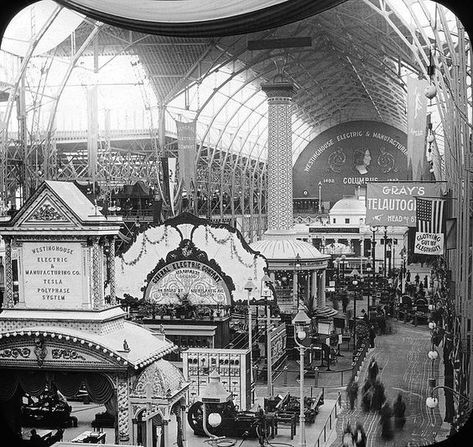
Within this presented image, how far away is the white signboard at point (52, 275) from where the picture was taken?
8969 mm

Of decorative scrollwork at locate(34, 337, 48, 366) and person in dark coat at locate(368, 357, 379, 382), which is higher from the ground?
decorative scrollwork at locate(34, 337, 48, 366)

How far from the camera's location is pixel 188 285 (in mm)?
11805

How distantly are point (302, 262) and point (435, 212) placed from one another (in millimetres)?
3093

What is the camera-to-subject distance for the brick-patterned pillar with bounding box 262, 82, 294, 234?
1231 centimetres

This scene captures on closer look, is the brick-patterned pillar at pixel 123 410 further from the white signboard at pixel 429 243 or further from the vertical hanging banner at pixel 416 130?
the vertical hanging banner at pixel 416 130

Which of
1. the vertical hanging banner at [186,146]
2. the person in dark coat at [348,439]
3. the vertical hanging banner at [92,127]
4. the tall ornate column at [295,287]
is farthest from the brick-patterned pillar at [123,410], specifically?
the vertical hanging banner at [186,146]

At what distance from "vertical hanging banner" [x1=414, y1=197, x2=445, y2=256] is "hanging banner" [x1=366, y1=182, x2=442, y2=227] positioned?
0.33 ft

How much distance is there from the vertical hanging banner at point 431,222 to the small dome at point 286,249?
2842 millimetres

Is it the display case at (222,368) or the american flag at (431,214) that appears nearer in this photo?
the american flag at (431,214)

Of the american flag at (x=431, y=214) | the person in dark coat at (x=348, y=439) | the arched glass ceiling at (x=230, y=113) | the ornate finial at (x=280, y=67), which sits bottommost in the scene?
the person in dark coat at (x=348, y=439)

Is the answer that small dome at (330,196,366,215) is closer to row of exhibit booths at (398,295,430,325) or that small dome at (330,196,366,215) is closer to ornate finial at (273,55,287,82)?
ornate finial at (273,55,287,82)

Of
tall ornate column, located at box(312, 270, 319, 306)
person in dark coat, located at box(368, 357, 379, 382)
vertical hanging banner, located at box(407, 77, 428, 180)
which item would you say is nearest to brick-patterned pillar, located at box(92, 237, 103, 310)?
person in dark coat, located at box(368, 357, 379, 382)

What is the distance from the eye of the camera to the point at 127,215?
1228cm

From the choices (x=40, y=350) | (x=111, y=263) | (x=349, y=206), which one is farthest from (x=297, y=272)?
(x=40, y=350)
